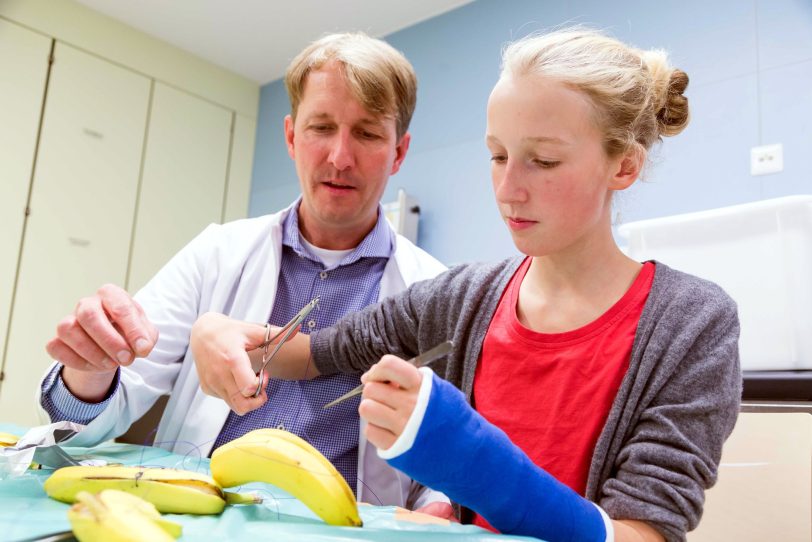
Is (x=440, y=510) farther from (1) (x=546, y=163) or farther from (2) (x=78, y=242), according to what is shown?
(2) (x=78, y=242)

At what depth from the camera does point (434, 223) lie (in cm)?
353

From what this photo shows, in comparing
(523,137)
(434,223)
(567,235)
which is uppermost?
(434,223)

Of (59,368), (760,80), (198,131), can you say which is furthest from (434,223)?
(59,368)

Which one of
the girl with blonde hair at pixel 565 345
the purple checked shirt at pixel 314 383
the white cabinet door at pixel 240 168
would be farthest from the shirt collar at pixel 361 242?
the white cabinet door at pixel 240 168

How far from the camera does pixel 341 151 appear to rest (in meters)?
1.40

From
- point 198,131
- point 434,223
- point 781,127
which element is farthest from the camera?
point 198,131

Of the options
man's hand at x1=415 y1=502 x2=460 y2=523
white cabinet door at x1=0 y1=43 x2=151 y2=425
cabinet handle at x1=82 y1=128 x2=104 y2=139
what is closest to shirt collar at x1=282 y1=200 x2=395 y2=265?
man's hand at x1=415 y1=502 x2=460 y2=523

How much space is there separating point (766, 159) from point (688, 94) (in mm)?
428

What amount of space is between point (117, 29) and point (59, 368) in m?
3.46

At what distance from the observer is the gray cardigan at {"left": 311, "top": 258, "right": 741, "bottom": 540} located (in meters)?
0.72

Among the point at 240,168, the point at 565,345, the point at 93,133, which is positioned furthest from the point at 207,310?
the point at 240,168

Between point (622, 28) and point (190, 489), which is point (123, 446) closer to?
point (190, 489)

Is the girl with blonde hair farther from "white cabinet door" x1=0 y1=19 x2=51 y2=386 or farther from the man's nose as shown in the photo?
"white cabinet door" x1=0 y1=19 x2=51 y2=386

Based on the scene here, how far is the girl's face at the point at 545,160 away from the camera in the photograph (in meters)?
0.88
